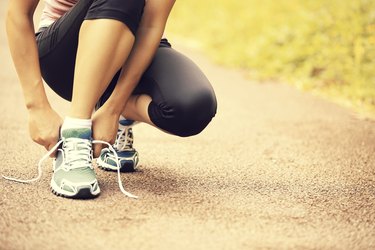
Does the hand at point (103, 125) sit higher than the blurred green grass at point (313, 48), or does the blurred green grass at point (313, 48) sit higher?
the hand at point (103, 125)

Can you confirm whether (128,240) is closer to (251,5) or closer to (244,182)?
(244,182)

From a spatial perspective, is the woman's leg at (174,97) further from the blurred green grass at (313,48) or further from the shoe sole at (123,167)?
the blurred green grass at (313,48)

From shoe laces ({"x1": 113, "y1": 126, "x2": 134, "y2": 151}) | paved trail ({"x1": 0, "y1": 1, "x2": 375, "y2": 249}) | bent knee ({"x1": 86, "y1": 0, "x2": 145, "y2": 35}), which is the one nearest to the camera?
paved trail ({"x1": 0, "y1": 1, "x2": 375, "y2": 249})

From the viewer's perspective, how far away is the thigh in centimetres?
220

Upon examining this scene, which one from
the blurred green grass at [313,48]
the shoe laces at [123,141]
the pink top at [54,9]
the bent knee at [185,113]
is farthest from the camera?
the blurred green grass at [313,48]

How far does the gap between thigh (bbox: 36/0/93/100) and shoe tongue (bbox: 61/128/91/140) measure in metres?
0.29

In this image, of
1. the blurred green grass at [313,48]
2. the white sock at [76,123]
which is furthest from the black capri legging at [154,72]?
the blurred green grass at [313,48]

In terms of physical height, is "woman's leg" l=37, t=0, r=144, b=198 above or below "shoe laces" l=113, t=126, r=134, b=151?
above

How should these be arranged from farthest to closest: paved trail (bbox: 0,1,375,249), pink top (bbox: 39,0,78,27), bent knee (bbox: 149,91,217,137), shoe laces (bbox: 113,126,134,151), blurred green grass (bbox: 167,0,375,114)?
blurred green grass (bbox: 167,0,375,114)
shoe laces (bbox: 113,126,134,151)
pink top (bbox: 39,0,78,27)
bent knee (bbox: 149,91,217,137)
paved trail (bbox: 0,1,375,249)

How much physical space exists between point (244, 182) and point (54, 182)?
0.77m

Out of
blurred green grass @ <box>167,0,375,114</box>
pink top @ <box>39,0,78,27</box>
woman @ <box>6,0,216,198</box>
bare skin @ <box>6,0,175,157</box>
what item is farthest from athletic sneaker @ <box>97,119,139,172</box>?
blurred green grass @ <box>167,0,375,114</box>

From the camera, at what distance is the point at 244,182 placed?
2.51 meters

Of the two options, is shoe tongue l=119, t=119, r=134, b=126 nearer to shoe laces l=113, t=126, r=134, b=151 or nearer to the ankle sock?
shoe laces l=113, t=126, r=134, b=151

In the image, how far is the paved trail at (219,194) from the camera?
1.86 metres
